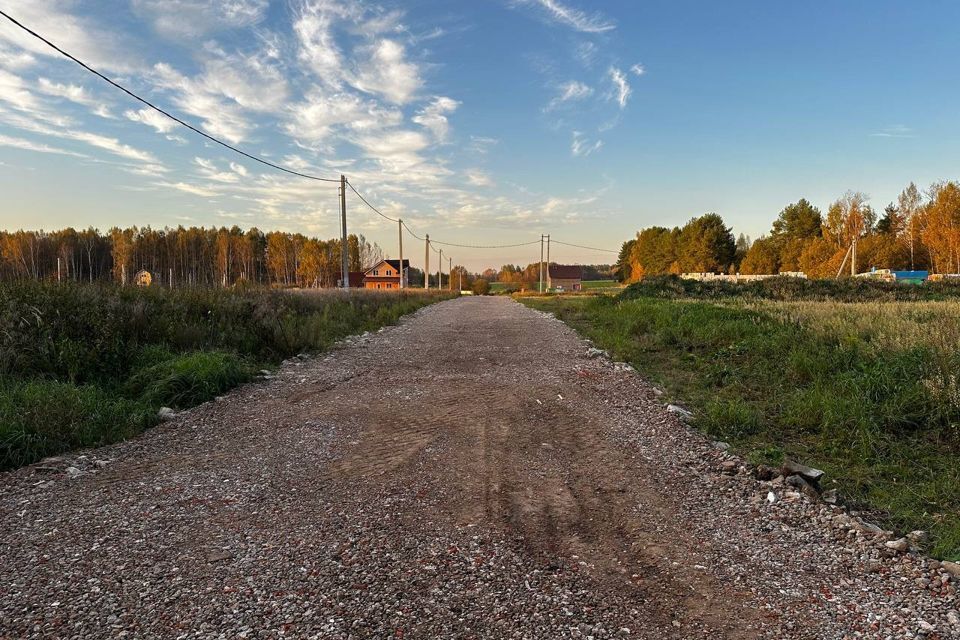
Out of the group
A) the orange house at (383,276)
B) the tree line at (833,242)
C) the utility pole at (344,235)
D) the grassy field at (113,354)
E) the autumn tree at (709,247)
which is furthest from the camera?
the orange house at (383,276)

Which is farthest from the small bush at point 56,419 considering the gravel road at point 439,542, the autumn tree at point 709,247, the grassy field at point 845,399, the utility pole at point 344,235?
the autumn tree at point 709,247

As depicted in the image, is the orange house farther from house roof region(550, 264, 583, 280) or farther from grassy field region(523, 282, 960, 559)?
grassy field region(523, 282, 960, 559)

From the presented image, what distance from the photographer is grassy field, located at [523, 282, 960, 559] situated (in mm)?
4305

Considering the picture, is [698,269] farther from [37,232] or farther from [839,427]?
[37,232]

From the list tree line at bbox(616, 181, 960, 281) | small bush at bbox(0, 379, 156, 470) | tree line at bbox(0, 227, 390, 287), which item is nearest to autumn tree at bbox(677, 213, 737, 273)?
tree line at bbox(616, 181, 960, 281)

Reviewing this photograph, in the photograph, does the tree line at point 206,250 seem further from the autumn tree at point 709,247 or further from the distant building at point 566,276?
the autumn tree at point 709,247

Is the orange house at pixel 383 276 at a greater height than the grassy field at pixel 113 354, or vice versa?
the orange house at pixel 383 276

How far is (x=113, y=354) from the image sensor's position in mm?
7738

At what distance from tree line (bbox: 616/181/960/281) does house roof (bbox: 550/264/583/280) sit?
21.5 meters

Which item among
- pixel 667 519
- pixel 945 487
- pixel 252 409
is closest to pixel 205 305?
pixel 252 409

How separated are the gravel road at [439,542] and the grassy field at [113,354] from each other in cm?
55

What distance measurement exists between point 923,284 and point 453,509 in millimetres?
32546

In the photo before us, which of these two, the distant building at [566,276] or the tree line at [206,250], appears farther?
the distant building at [566,276]

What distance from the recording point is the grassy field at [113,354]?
537 cm
